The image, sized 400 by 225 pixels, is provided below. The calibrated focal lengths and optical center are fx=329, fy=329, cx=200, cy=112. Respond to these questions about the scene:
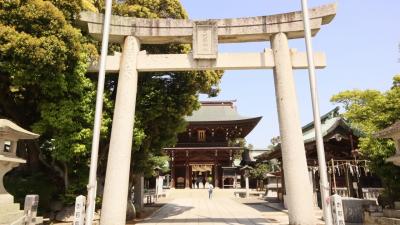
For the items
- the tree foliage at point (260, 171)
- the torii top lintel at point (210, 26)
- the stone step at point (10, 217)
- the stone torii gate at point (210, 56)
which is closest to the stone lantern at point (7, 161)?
the stone step at point (10, 217)

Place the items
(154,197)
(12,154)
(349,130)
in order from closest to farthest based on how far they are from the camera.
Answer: (12,154), (349,130), (154,197)

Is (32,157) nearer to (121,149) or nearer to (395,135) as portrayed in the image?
(121,149)

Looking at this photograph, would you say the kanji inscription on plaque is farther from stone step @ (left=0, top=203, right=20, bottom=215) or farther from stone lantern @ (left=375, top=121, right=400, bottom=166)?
stone step @ (left=0, top=203, right=20, bottom=215)

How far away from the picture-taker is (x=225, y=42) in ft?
42.1

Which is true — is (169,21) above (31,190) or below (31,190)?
above

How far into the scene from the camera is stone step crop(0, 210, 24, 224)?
28.0ft

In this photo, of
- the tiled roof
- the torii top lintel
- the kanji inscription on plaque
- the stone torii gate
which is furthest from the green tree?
the tiled roof

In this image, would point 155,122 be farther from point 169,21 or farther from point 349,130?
point 349,130

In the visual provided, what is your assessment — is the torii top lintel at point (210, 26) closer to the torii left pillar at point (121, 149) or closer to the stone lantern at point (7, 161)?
the torii left pillar at point (121, 149)

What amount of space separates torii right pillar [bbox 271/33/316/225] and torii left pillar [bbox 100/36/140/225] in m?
5.10

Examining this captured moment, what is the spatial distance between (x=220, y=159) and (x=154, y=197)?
40.6 feet

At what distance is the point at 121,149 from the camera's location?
35.0ft

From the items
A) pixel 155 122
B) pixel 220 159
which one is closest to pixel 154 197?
pixel 220 159

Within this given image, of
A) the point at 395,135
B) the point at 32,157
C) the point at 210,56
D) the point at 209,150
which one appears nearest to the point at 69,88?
the point at 32,157
